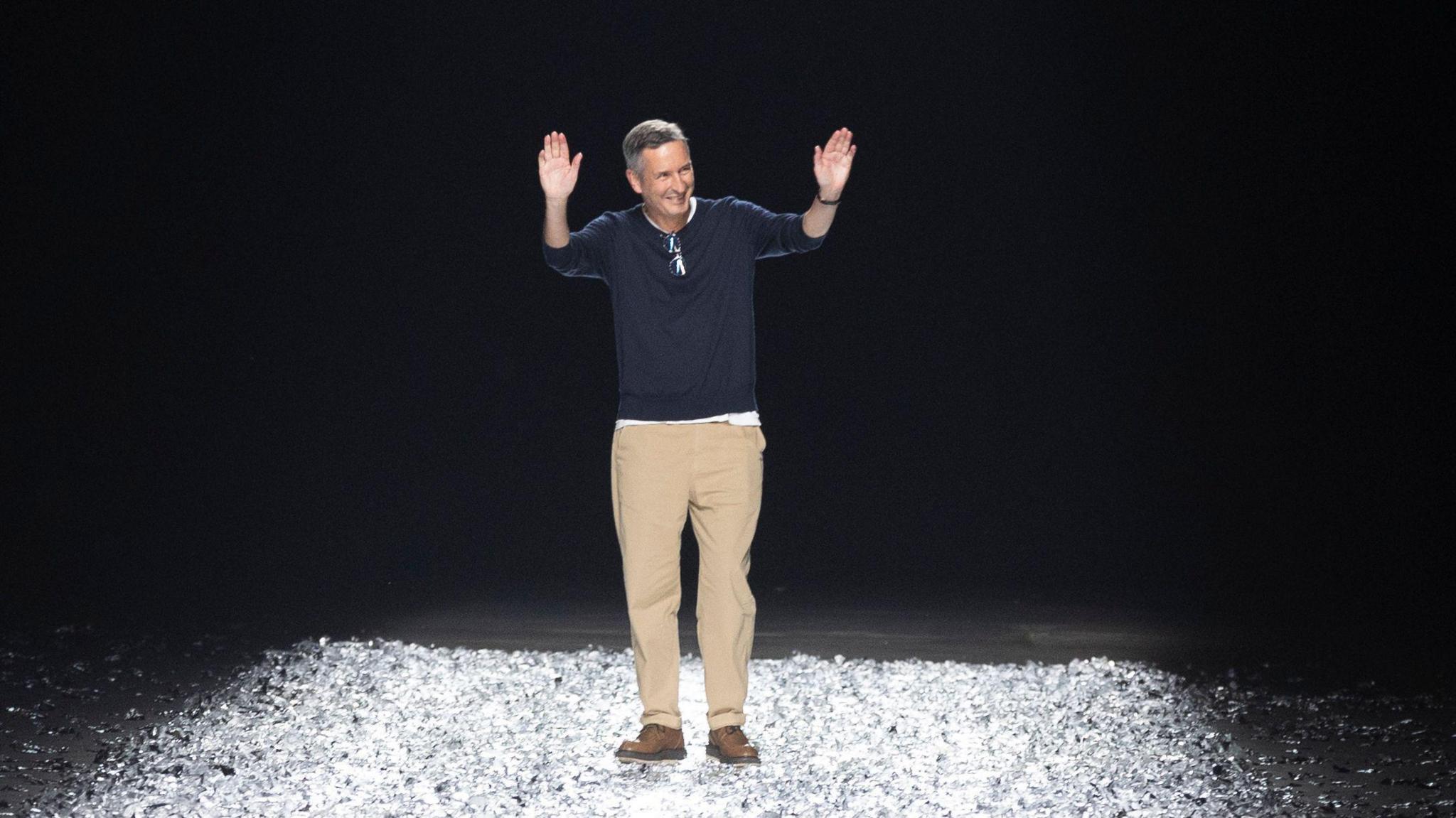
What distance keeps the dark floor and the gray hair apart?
1478 millimetres

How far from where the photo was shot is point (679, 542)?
3.38m

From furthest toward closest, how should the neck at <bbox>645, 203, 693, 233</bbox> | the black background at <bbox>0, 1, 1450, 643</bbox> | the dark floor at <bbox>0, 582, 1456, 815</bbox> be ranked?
the black background at <bbox>0, 1, 1450, 643</bbox> → the dark floor at <bbox>0, 582, 1456, 815</bbox> → the neck at <bbox>645, 203, 693, 233</bbox>

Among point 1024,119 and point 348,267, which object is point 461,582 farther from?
point 1024,119

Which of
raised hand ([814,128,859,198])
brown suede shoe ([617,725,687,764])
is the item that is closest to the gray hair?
raised hand ([814,128,859,198])

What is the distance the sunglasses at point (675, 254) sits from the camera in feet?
11.0

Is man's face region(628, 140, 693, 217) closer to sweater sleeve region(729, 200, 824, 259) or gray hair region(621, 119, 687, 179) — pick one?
gray hair region(621, 119, 687, 179)

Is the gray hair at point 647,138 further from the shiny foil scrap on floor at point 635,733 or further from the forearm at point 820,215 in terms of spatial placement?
the shiny foil scrap on floor at point 635,733

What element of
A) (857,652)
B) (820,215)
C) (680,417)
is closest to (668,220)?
(820,215)

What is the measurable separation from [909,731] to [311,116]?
111 inches

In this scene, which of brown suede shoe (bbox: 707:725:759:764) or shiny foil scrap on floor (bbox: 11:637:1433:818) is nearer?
shiny foil scrap on floor (bbox: 11:637:1433:818)

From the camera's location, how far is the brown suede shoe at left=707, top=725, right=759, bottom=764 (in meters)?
3.32

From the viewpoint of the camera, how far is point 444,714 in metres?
3.93

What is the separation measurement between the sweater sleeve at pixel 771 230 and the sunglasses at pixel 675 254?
0.16 m

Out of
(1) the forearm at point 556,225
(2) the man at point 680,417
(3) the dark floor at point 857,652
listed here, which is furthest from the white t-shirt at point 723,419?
Result: (3) the dark floor at point 857,652
